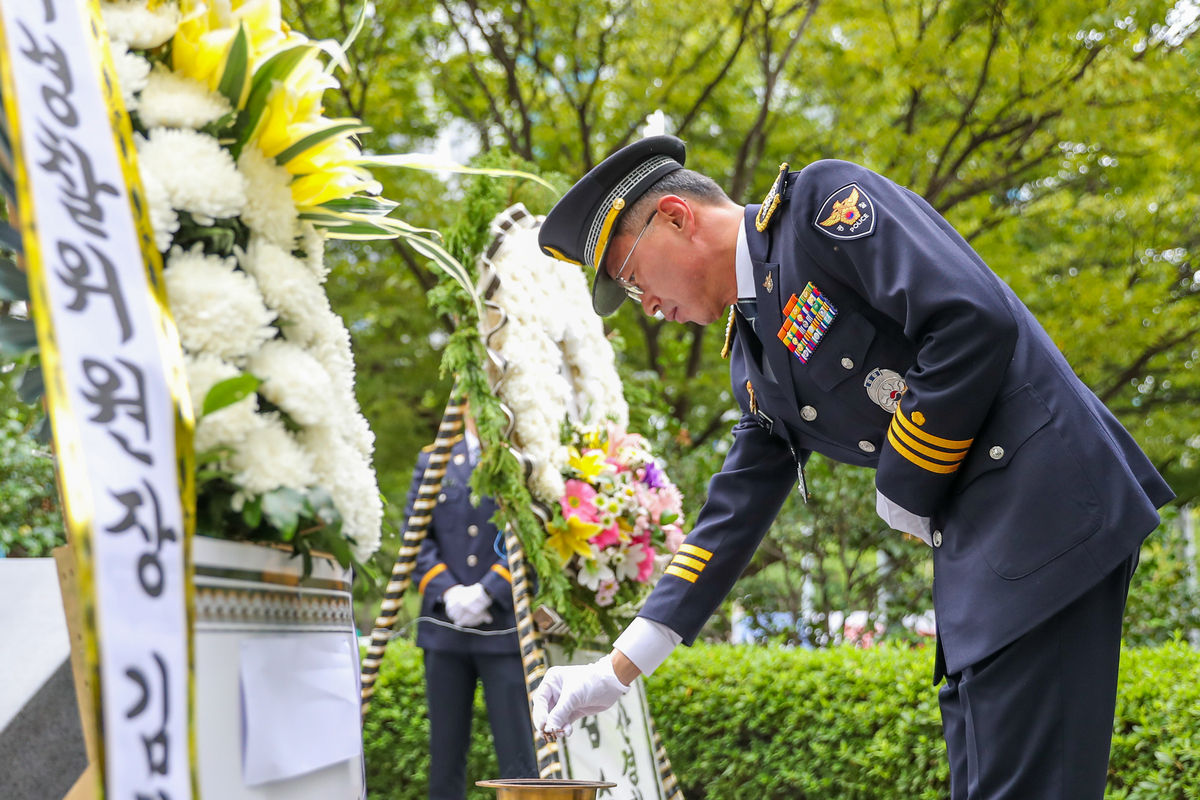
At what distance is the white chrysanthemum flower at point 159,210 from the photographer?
1.13 meters

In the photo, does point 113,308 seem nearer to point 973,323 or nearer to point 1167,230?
point 973,323

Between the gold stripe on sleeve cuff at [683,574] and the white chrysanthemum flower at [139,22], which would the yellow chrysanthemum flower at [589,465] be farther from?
the white chrysanthemum flower at [139,22]

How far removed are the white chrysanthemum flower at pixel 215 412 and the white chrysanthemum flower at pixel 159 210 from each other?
15cm

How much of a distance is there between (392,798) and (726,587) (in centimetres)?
306

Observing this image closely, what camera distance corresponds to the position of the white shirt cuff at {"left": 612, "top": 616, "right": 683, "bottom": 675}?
2.26m

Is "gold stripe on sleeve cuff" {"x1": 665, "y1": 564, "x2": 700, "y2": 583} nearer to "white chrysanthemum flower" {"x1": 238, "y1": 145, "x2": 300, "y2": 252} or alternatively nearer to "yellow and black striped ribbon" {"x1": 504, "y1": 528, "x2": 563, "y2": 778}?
"yellow and black striped ribbon" {"x1": 504, "y1": 528, "x2": 563, "y2": 778}

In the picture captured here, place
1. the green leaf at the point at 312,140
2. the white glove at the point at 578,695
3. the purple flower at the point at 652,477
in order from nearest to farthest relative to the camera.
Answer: the green leaf at the point at 312,140 < the white glove at the point at 578,695 < the purple flower at the point at 652,477

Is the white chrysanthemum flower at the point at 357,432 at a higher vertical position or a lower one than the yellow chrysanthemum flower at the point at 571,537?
lower

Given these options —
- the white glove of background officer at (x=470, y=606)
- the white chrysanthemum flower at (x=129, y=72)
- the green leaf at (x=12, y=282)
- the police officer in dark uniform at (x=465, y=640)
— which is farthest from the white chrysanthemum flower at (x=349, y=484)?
the white glove of background officer at (x=470, y=606)

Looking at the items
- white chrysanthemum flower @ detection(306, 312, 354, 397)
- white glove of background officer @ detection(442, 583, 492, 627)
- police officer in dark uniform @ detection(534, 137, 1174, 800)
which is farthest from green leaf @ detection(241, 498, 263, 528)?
white glove of background officer @ detection(442, 583, 492, 627)

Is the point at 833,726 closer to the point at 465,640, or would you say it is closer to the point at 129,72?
the point at 465,640

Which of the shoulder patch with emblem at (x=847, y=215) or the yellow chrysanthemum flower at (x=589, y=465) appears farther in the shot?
the yellow chrysanthemum flower at (x=589, y=465)

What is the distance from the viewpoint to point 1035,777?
1.60 m

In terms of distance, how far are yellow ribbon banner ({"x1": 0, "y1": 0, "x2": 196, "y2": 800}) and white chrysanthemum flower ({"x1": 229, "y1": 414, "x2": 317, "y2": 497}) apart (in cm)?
17
